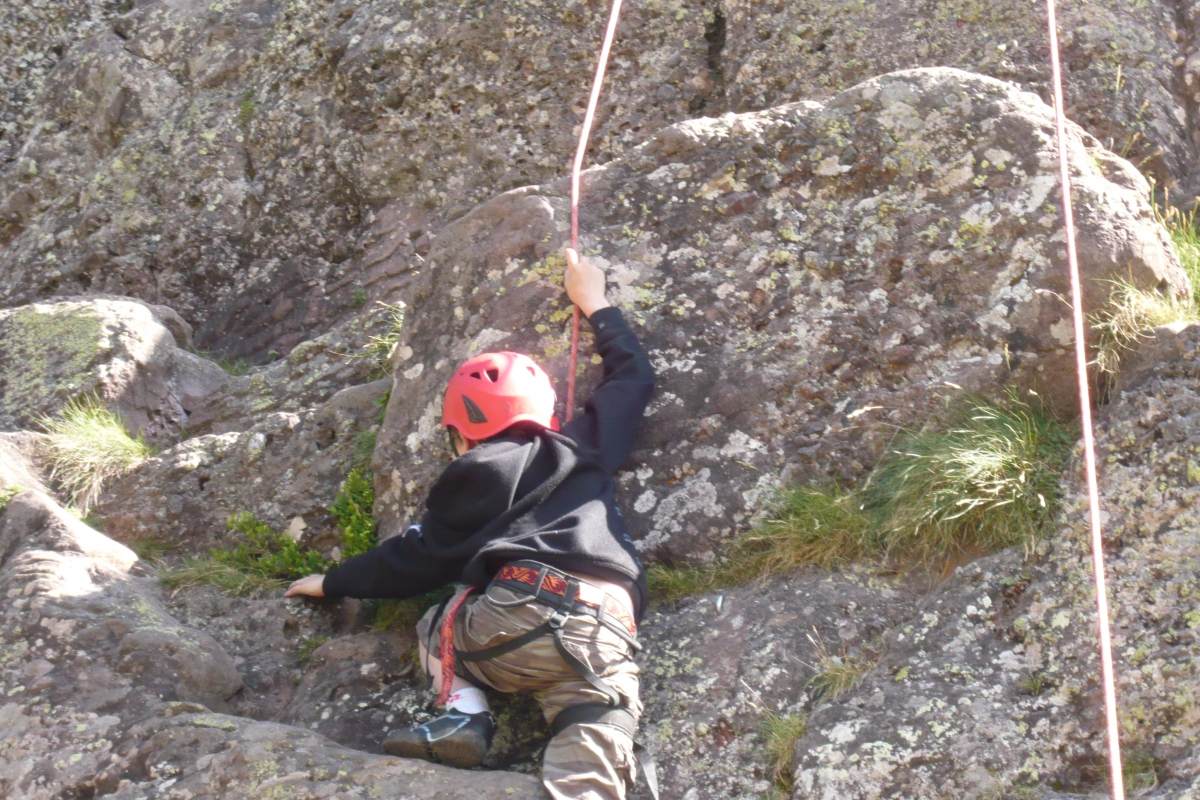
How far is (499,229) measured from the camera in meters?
4.92

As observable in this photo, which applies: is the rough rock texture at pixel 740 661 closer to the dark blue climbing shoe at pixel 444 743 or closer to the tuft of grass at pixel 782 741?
the tuft of grass at pixel 782 741

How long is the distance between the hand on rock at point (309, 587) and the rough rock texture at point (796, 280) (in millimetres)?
369

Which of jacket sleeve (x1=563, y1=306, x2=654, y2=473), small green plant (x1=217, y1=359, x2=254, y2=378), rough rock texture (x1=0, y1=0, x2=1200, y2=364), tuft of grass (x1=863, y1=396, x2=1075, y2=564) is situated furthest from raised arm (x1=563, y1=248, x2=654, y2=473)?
small green plant (x1=217, y1=359, x2=254, y2=378)

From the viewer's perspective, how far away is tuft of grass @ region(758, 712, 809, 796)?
11.0 feet

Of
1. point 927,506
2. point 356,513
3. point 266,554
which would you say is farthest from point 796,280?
point 266,554

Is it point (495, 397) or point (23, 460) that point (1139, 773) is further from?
point (23, 460)

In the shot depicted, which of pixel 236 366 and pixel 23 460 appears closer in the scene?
pixel 23 460

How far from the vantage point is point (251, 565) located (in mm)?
4816

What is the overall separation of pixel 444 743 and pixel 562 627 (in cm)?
50

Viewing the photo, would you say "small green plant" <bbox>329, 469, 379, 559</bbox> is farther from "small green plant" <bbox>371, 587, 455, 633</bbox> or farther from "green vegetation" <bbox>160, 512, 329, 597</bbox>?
"small green plant" <bbox>371, 587, 455, 633</bbox>

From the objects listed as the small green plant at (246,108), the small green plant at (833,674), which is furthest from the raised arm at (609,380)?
the small green plant at (246,108)

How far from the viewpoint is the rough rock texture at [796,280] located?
4.20 m

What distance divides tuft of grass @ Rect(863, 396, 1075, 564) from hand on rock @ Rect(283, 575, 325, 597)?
6.93 ft

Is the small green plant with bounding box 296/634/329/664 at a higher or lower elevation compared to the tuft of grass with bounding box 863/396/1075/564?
lower
